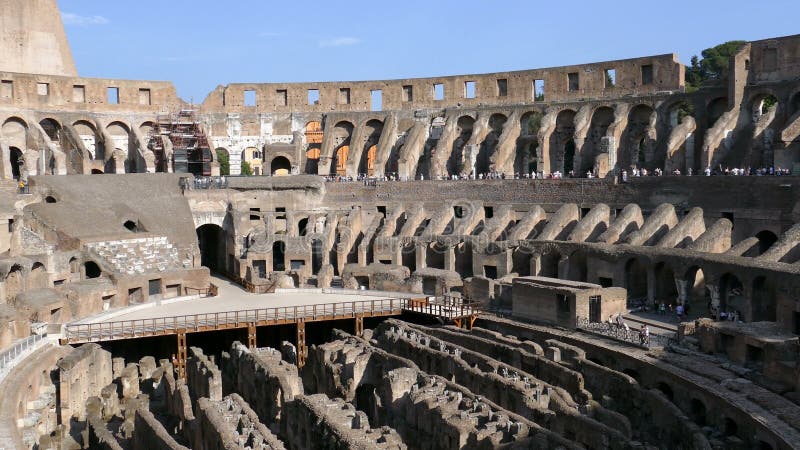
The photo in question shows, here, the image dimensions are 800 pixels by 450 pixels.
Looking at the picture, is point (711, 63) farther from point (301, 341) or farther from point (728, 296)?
point (301, 341)

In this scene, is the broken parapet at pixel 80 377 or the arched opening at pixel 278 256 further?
the arched opening at pixel 278 256

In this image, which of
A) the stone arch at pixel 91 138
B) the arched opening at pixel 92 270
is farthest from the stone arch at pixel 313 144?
the arched opening at pixel 92 270

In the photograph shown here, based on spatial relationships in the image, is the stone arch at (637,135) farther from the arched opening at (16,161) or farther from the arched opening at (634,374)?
the arched opening at (16,161)

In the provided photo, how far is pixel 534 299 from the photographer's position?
97.5 ft

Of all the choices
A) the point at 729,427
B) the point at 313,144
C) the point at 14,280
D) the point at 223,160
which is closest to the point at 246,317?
the point at 14,280

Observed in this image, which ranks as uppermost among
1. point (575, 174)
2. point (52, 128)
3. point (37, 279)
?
point (52, 128)

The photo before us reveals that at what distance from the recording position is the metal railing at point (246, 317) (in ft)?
92.7

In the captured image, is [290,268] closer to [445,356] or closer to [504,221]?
[504,221]

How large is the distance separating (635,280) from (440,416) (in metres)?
14.6

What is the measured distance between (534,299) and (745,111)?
15.1 metres

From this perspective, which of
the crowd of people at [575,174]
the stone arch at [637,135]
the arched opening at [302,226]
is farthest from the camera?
the arched opening at [302,226]

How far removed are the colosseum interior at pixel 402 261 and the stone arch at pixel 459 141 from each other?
145 mm

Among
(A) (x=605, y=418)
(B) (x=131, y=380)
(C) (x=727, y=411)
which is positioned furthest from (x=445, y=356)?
(B) (x=131, y=380)

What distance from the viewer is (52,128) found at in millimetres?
46562
